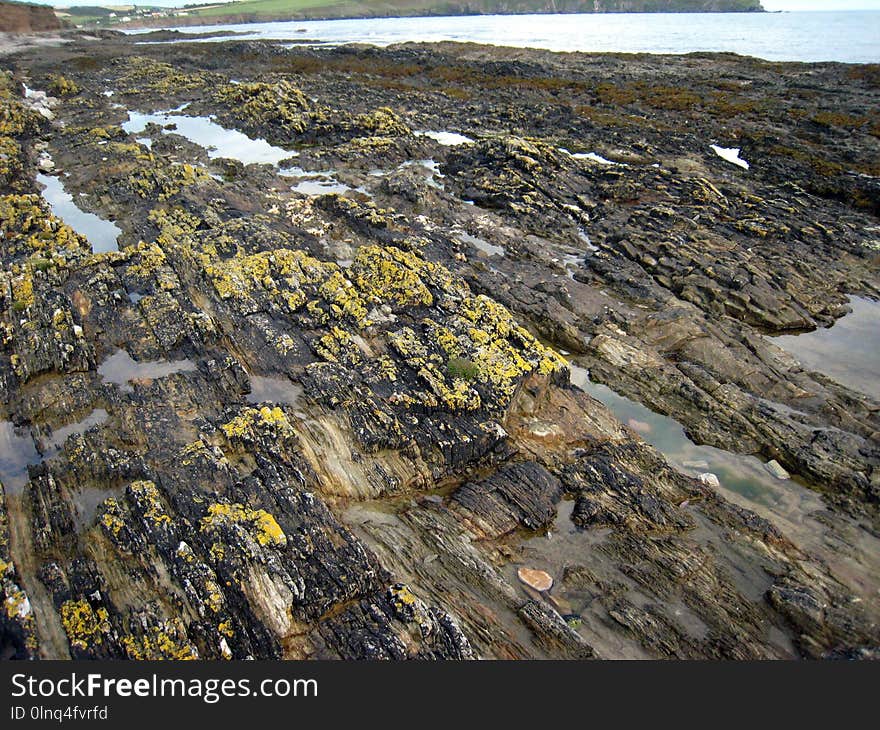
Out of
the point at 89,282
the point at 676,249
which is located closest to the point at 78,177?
the point at 89,282

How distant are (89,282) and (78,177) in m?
21.3

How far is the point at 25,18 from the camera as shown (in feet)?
454

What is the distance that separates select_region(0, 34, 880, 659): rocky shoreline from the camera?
499 inches

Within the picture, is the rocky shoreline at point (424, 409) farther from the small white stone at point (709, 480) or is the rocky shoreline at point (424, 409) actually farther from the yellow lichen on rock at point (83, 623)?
the small white stone at point (709, 480)

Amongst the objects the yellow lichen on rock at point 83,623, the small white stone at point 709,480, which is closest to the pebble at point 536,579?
the small white stone at point 709,480

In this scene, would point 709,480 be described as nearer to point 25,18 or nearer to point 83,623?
point 83,623

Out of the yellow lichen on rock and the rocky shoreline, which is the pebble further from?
the yellow lichen on rock

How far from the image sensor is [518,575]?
1420 cm

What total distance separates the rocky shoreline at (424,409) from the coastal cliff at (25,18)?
5467 inches

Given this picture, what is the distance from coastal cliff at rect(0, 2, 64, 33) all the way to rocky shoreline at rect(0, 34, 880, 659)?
5467 inches

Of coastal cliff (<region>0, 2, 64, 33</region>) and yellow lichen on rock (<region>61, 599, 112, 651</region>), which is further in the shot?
coastal cliff (<region>0, 2, 64, 33</region>)

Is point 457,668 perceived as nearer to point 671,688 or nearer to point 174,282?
point 671,688

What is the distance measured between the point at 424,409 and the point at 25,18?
618 feet

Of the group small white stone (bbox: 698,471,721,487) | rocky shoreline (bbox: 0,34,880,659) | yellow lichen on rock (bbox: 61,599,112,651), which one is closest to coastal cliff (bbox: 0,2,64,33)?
rocky shoreline (bbox: 0,34,880,659)
